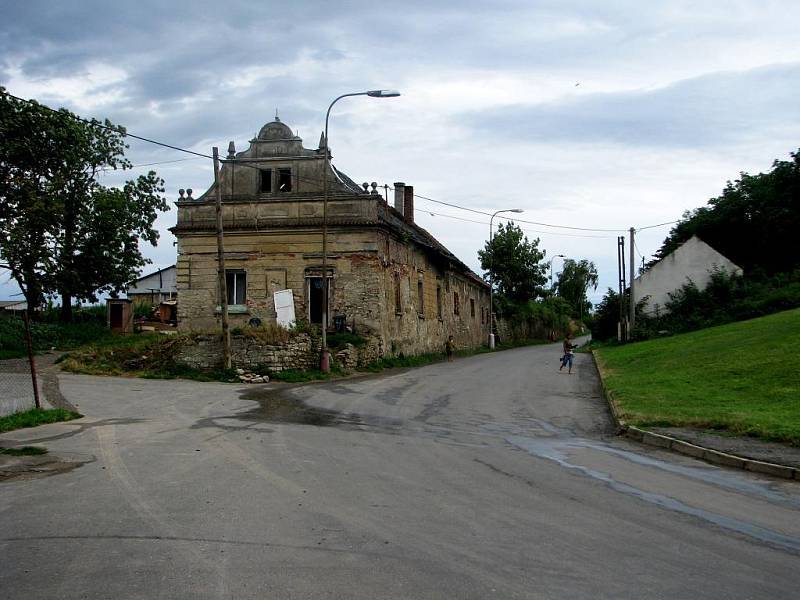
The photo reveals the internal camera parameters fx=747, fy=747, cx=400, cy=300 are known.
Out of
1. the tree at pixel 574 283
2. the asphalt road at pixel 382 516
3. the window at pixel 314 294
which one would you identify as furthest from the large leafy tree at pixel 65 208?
the tree at pixel 574 283

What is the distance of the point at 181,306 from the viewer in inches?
1331

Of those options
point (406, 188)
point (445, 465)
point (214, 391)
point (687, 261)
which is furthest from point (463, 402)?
point (687, 261)

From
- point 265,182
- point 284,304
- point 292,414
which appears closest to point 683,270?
point 284,304

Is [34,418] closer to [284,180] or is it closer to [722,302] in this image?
[284,180]

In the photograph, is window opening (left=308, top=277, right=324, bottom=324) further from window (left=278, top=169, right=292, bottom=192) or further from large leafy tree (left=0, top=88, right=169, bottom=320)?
large leafy tree (left=0, top=88, right=169, bottom=320)

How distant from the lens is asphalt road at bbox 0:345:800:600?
5449mm

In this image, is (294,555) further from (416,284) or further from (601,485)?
(416,284)

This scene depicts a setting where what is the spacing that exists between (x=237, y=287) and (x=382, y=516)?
27.4 metres

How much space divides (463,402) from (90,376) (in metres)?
13.3

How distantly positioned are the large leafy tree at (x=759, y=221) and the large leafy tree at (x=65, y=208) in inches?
1583

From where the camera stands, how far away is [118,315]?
4659cm

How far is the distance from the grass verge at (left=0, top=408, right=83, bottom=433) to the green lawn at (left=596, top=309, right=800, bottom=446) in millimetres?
11523

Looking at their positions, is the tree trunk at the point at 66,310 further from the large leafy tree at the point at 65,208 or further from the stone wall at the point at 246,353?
the stone wall at the point at 246,353

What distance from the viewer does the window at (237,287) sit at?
33.5 meters
